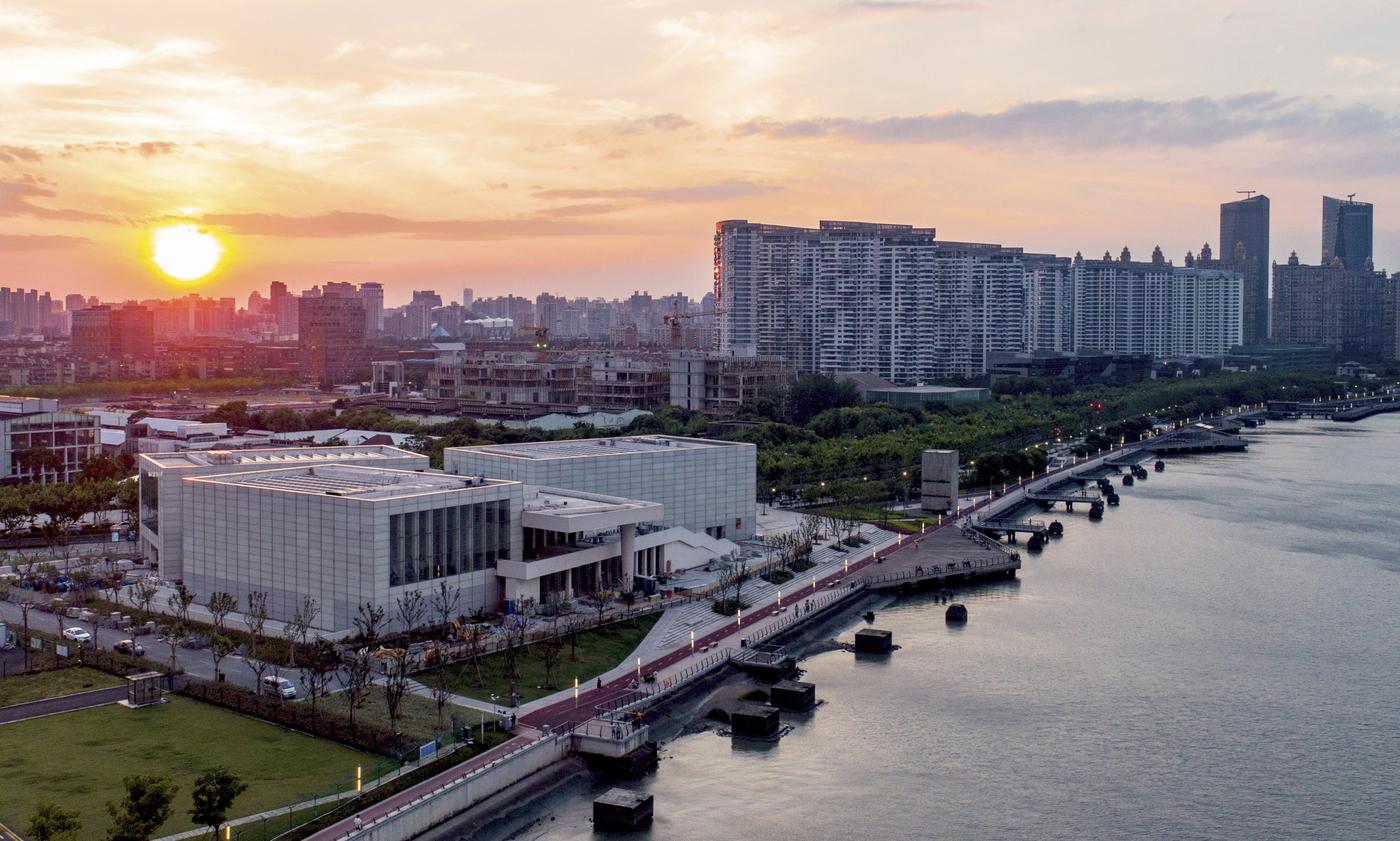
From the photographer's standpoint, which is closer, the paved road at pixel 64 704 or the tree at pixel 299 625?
the paved road at pixel 64 704

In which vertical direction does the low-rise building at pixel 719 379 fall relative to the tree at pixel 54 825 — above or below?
above

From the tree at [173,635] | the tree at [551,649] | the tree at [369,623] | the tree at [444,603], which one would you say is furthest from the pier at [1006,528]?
the tree at [173,635]

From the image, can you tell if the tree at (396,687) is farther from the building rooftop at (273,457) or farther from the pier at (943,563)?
the pier at (943,563)

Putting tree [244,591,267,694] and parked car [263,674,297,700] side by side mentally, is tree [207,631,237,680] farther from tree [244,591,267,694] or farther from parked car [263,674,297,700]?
parked car [263,674,297,700]

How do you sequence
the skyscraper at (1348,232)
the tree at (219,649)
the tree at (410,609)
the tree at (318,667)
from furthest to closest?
the skyscraper at (1348,232) < the tree at (410,609) < the tree at (219,649) < the tree at (318,667)

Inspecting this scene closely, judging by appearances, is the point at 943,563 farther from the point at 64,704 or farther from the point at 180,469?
the point at 64,704

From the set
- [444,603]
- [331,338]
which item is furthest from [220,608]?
[331,338]

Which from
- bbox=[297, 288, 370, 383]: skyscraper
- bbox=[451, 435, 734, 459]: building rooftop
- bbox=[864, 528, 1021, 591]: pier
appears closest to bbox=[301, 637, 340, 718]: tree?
bbox=[451, 435, 734, 459]: building rooftop
